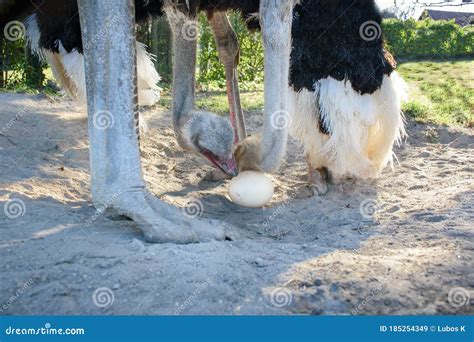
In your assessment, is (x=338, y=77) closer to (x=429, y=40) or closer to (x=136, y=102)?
(x=136, y=102)

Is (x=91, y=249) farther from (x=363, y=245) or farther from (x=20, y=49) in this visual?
(x=20, y=49)

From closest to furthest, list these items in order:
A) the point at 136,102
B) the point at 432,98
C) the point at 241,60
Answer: the point at 136,102 → the point at 432,98 → the point at 241,60

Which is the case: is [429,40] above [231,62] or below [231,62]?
above

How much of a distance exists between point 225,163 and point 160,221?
505 millimetres

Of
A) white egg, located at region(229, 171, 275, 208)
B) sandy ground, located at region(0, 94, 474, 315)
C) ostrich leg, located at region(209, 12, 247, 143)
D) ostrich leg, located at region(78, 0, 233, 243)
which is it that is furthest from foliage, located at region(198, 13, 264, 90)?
ostrich leg, located at region(78, 0, 233, 243)

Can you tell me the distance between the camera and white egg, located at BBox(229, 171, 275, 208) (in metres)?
3.63

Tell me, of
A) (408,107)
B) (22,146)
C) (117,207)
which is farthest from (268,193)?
(408,107)

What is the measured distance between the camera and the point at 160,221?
2910mm

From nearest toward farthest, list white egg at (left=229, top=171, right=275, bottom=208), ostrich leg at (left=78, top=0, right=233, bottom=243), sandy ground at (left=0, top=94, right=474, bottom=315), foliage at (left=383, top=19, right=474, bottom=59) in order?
sandy ground at (left=0, top=94, right=474, bottom=315), ostrich leg at (left=78, top=0, right=233, bottom=243), white egg at (left=229, top=171, right=275, bottom=208), foliage at (left=383, top=19, right=474, bottom=59)

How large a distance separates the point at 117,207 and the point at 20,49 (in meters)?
6.10

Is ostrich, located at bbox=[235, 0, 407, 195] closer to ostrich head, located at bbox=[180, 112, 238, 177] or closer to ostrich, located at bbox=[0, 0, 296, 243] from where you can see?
ostrich, located at bbox=[0, 0, 296, 243]

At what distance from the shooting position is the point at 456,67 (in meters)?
11.0

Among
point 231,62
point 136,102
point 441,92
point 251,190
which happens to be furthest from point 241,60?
point 136,102

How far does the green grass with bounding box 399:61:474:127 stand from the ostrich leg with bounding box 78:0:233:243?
12.9 feet
